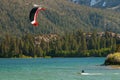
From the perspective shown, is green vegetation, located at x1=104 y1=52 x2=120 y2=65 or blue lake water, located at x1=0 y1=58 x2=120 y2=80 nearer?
blue lake water, located at x1=0 y1=58 x2=120 y2=80

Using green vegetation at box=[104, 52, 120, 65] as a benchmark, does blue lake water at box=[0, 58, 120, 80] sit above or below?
below

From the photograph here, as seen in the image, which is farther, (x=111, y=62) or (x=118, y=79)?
(x=111, y=62)

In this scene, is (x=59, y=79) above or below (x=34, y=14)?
below

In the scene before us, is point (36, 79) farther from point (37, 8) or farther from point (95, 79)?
point (37, 8)

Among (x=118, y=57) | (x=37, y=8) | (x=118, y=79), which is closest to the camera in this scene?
(x=37, y=8)

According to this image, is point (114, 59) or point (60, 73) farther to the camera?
point (114, 59)

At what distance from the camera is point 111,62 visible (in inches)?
4614

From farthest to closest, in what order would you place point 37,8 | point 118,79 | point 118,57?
point 118,57 < point 118,79 < point 37,8

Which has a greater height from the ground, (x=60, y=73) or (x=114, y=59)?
(x=114, y=59)

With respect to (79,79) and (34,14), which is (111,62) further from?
(34,14)

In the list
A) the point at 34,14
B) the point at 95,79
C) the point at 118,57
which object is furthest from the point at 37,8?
the point at 118,57

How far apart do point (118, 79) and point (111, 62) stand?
154 feet

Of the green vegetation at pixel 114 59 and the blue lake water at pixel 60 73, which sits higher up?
the green vegetation at pixel 114 59

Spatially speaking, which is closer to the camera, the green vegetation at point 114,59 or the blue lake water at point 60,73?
the blue lake water at point 60,73
